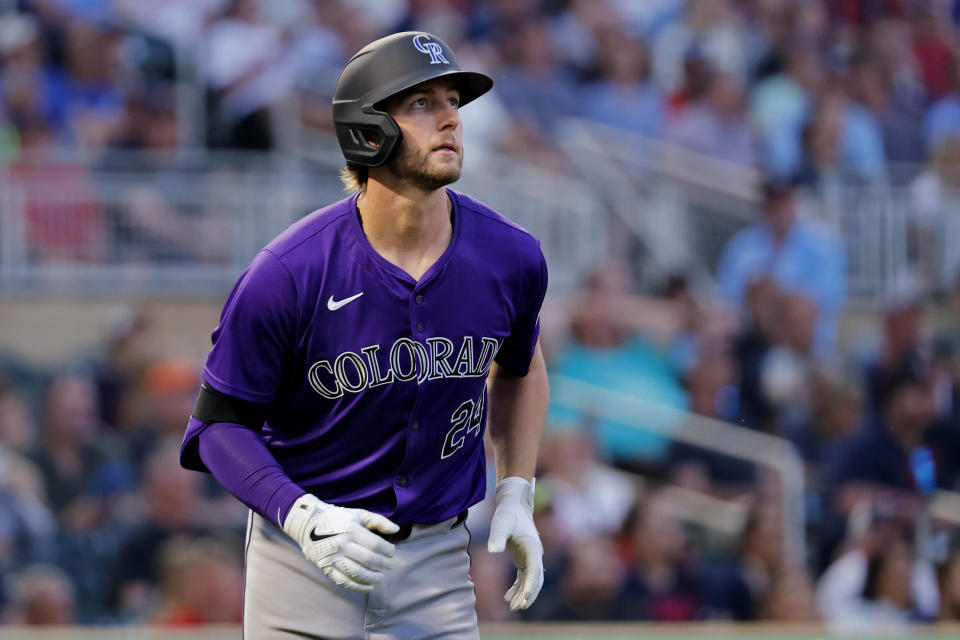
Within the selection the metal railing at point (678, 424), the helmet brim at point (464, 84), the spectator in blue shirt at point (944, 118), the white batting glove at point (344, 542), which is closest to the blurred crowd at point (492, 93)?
the spectator in blue shirt at point (944, 118)

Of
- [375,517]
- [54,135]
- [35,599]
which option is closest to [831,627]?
[35,599]

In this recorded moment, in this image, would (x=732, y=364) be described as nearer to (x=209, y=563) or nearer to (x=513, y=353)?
(x=209, y=563)

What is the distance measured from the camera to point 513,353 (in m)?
3.14

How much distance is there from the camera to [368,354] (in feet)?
9.20

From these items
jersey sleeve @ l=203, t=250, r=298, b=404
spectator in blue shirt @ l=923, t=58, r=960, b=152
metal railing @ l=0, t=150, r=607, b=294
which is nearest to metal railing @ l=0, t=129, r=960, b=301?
metal railing @ l=0, t=150, r=607, b=294

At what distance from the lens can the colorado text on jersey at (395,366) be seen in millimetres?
2795

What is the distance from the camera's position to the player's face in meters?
2.76

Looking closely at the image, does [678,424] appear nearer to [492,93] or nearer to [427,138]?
[492,93]

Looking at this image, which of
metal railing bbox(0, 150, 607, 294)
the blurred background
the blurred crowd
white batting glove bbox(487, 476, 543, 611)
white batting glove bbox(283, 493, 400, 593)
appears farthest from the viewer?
the blurred crowd

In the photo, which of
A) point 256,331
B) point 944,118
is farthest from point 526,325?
point 944,118

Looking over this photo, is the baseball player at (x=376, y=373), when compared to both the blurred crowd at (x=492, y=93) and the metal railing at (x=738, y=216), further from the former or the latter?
the metal railing at (x=738, y=216)

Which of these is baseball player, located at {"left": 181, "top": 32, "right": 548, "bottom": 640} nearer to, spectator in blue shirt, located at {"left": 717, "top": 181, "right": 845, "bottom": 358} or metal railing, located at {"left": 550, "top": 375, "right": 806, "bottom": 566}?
metal railing, located at {"left": 550, "top": 375, "right": 806, "bottom": 566}

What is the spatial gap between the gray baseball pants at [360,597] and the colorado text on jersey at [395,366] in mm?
329

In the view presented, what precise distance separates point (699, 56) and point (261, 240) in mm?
3054
